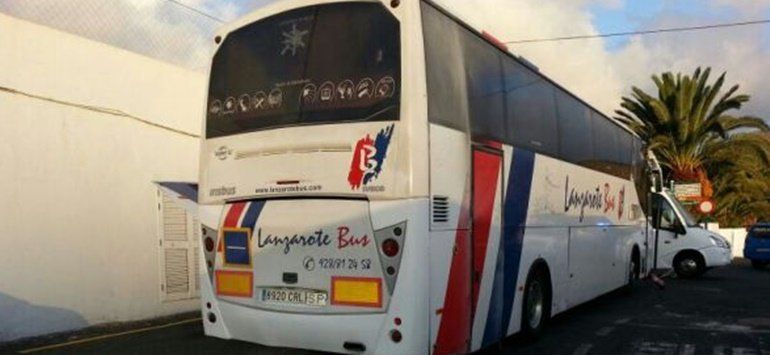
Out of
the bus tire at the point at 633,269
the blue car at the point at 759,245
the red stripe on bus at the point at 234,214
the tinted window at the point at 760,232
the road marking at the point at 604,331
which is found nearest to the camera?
the red stripe on bus at the point at 234,214

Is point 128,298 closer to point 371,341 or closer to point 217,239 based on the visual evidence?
point 217,239

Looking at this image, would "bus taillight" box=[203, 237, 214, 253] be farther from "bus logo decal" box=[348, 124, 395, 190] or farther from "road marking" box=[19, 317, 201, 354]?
"road marking" box=[19, 317, 201, 354]

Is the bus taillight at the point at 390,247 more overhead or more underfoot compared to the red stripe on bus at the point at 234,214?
more underfoot

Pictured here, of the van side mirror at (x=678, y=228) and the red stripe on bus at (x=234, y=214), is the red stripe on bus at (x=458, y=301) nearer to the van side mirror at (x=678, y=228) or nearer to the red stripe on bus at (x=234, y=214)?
the red stripe on bus at (x=234, y=214)

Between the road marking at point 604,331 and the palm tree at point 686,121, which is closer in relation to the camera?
the road marking at point 604,331

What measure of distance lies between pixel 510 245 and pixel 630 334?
288 cm

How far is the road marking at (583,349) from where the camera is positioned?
8.04 m

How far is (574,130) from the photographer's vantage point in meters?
9.95

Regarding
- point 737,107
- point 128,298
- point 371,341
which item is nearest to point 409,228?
point 371,341

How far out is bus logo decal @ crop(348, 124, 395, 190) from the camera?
227 inches

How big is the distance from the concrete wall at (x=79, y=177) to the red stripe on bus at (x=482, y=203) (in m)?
5.29

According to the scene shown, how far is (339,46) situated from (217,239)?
2076 millimetres

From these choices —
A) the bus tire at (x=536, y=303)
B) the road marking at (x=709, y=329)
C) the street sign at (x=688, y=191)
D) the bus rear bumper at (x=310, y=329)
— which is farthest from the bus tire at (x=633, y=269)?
the street sign at (x=688, y=191)

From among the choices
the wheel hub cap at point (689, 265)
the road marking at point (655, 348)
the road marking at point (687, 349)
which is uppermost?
the wheel hub cap at point (689, 265)
